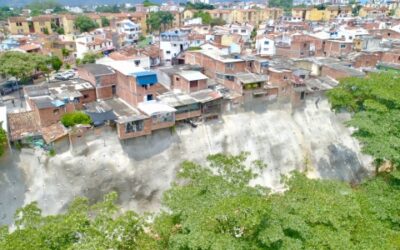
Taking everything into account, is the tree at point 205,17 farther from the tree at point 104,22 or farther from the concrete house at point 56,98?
the concrete house at point 56,98

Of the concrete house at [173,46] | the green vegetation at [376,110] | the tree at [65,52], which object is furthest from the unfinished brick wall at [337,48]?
the tree at [65,52]

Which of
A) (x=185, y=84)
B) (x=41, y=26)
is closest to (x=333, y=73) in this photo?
(x=185, y=84)

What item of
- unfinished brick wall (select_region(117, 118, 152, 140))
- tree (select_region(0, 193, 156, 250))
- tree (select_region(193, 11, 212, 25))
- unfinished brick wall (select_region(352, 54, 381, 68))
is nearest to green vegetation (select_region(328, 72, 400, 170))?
unfinished brick wall (select_region(352, 54, 381, 68))

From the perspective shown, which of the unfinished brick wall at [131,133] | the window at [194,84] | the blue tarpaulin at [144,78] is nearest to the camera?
the unfinished brick wall at [131,133]

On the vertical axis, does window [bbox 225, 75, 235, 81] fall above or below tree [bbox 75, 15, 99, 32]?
below

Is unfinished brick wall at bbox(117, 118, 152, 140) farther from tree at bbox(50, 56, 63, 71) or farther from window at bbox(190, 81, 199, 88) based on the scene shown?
tree at bbox(50, 56, 63, 71)

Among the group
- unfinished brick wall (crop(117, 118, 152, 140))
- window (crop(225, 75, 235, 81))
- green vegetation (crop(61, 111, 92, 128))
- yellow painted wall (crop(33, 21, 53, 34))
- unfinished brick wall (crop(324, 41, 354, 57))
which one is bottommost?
unfinished brick wall (crop(117, 118, 152, 140))

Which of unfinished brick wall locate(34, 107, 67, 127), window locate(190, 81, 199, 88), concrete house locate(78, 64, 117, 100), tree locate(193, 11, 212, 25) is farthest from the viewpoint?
tree locate(193, 11, 212, 25)

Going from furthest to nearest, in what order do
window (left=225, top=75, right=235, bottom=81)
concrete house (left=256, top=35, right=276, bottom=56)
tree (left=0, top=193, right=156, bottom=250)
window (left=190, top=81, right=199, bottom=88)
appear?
concrete house (left=256, top=35, right=276, bottom=56), window (left=225, top=75, right=235, bottom=81), window (left=190, top=81, right=199, bottom=88), tree (left=0, top=193, right=156, bottom=250)
